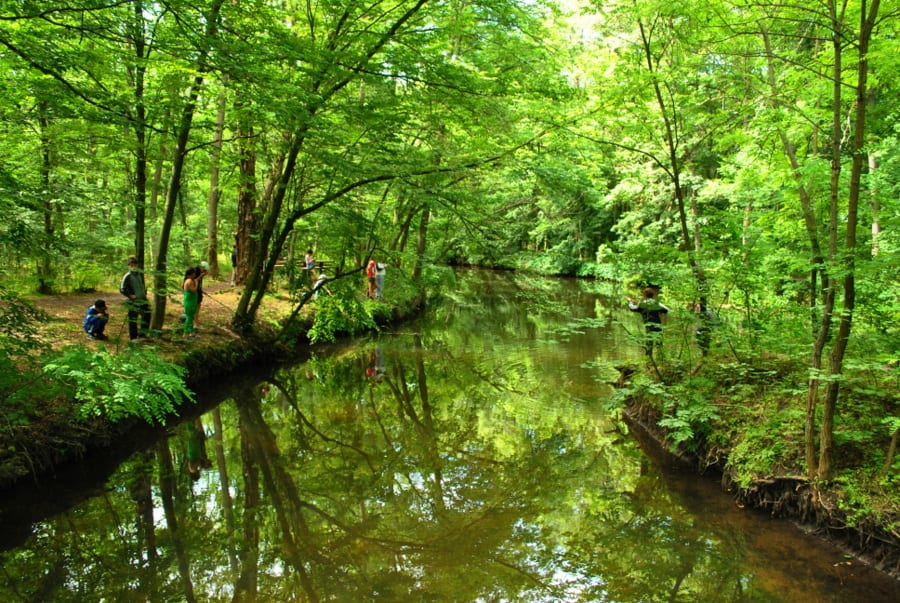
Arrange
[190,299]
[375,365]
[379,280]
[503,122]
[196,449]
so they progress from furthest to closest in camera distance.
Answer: [379,280] → [375,365] → [190,299] → [503,122] → [196,449]

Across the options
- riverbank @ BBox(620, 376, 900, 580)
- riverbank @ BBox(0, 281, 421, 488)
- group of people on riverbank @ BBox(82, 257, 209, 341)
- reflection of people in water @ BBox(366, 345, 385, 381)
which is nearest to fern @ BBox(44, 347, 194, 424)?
riverbank @ BBox(0, 281, 421, 488)

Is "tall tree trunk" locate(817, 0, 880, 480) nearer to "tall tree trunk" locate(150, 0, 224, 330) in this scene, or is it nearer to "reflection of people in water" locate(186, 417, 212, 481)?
"reflection of people in water" locate(186, 417, 212, 481)

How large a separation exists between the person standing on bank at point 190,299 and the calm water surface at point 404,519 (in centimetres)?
142

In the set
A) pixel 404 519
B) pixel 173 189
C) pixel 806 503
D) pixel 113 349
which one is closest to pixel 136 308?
pixel 113 349

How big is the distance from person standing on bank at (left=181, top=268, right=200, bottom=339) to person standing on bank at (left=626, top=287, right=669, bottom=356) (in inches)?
291

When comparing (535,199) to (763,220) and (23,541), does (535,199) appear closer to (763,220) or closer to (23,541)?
(763,220)

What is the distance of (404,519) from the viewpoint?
4.88 meters

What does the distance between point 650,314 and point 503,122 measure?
384 cm

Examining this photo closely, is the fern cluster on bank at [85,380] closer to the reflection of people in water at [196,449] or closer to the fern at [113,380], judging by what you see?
the fern at [113,380]

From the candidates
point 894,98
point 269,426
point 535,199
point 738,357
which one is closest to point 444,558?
point 269,426

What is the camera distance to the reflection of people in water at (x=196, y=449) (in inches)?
233

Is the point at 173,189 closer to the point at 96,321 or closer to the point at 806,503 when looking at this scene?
the point at 96,321

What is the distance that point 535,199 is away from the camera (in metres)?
29.2

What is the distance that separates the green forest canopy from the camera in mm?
4695
